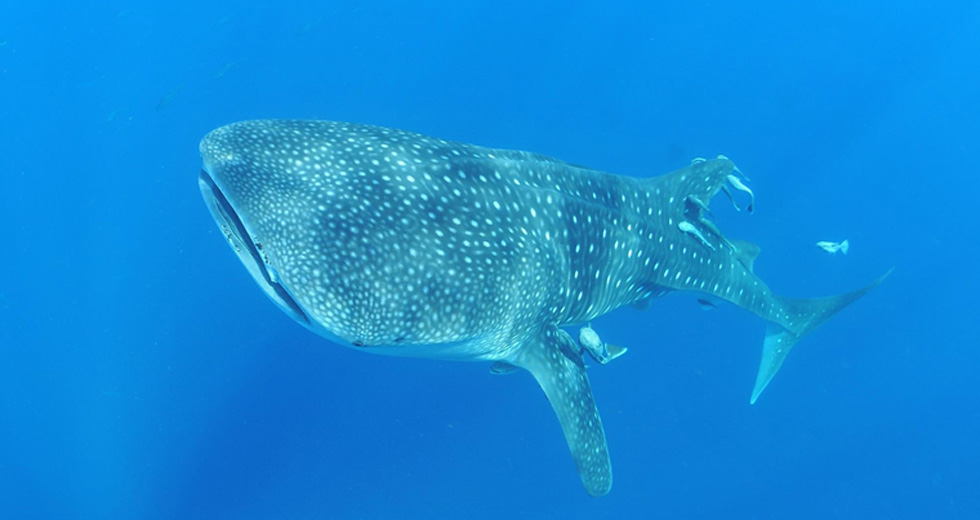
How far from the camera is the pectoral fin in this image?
16.6 feet

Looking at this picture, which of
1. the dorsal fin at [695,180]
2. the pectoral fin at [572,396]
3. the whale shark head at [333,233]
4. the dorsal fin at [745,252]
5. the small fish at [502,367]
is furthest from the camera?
the dorsal fin at [745,252]

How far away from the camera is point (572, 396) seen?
521 cm

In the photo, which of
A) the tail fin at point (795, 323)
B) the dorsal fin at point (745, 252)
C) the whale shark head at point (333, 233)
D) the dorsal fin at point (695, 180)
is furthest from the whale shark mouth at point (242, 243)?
the tail fin at point (795, 323)

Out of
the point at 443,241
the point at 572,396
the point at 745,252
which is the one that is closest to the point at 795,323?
the point at 745,252

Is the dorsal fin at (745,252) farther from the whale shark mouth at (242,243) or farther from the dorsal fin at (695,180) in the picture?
the whale shark mouth at (242,243)

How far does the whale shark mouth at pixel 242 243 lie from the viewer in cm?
339

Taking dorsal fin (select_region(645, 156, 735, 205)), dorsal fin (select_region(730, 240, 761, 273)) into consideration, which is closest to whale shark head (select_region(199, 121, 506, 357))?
dorsal fin (select_region(645, 156, 735, 205))

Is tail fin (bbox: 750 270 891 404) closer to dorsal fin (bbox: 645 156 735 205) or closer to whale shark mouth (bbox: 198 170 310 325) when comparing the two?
dorsal fin (bbox: 645 156 735 205)

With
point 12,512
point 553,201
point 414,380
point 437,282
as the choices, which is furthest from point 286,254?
point 12,512

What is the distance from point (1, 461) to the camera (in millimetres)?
10164

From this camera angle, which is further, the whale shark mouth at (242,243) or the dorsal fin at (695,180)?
the dorsal fin at (695,180)

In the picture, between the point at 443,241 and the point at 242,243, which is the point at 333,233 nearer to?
the point at 242,243

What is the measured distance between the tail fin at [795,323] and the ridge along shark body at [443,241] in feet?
8.82

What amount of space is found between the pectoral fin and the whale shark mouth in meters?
2.13
